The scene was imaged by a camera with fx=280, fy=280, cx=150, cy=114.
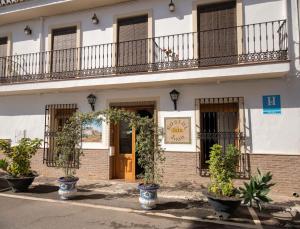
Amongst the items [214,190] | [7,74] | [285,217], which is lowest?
[285,217]

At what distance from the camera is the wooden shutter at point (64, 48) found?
38.0ft

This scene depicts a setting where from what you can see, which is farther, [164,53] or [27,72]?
[27,72]

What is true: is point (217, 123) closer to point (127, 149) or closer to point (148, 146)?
point (148, 146)

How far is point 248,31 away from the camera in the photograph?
9031 mm

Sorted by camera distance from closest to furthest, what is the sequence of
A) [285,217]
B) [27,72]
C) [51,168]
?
[285,217]
[51,168]
[27,72]

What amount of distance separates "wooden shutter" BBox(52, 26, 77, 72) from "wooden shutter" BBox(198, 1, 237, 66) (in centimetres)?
521

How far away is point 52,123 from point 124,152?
345cm

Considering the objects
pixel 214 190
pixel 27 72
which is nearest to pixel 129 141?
pixel 214 190

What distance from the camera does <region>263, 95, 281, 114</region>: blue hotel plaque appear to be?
852 cm

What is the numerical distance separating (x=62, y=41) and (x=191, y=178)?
25.4 ft

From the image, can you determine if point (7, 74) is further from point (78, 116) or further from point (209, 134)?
point (209, 134)

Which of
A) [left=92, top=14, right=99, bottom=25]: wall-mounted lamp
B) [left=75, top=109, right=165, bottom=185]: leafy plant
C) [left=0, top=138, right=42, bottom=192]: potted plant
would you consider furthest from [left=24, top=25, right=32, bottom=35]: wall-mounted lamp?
[left=75, top=109, right=165, bottom=185]: leafy plant

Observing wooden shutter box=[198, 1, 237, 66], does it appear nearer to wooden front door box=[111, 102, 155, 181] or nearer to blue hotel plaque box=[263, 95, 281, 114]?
blue hotel plaque box=[263, 95, 281, 114]

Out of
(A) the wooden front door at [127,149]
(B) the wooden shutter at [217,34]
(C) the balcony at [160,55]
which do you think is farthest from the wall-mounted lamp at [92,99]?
(B) the wooden shutter at [217,34]
